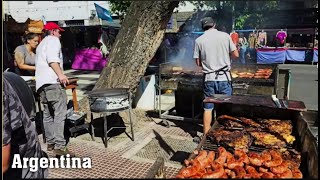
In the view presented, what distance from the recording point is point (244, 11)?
81.8 ft

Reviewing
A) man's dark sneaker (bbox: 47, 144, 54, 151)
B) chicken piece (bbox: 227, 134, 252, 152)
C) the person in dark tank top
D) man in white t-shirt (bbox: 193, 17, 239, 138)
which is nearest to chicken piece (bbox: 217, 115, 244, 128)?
chicken piece (bbox: 227, 134, 252, 152)

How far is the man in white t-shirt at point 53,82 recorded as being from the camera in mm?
4939

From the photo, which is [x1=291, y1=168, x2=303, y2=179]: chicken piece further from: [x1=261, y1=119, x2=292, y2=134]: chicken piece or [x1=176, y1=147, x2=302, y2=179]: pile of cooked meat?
[x1=261, y1=119, x2=292, y2=134]: chicken piece

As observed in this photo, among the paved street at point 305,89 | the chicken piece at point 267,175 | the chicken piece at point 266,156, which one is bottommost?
the paved street at point 305,89

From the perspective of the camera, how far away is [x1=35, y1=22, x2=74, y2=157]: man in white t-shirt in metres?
4.94

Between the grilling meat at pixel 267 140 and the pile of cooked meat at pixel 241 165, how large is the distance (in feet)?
0.66

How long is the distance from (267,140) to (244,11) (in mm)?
23148

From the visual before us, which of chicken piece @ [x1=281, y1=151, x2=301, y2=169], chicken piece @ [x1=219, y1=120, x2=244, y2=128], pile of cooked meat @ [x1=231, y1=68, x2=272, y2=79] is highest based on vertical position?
pile of cooked meat @ [x1=231, y1=68, x2=272, y2=79]

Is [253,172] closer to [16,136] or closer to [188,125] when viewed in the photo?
[16,136]

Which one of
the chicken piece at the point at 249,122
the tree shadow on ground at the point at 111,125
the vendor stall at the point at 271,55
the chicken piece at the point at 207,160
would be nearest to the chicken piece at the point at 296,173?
the chicken piece at the point at 207,160

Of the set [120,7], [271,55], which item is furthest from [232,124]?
[120,7]

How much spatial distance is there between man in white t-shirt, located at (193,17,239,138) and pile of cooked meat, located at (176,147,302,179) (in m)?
1.99

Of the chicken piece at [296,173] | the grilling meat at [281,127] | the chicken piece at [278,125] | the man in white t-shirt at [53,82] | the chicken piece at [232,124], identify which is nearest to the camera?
the chicken piece at [296,173]

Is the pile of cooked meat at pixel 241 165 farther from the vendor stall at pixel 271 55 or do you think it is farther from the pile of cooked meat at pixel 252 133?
the vendor stall at pixel 271 55
